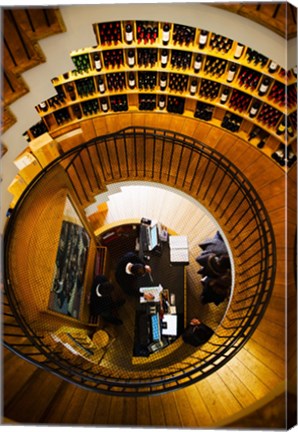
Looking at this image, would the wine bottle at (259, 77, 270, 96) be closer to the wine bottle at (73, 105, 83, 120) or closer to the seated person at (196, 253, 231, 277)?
the seated person at (196, 253, 231, 277)

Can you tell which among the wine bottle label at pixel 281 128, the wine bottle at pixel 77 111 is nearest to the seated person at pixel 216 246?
the wine bottle label at pixel 281 128

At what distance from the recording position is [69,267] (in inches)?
173

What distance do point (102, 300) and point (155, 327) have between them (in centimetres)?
109

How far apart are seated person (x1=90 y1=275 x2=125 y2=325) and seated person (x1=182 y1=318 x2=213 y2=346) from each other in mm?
1214

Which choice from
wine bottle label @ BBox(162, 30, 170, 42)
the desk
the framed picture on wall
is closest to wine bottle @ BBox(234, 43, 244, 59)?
wine bottle label @ BBox(162, 30, 170, 42)

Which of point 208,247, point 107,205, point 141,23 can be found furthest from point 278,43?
point 107,205

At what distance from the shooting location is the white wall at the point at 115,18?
2.85m

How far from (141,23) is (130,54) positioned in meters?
0.42

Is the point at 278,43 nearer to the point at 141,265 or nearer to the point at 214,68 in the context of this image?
the point at 214,68

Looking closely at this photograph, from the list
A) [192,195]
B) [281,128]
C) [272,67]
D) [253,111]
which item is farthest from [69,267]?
[272,67]

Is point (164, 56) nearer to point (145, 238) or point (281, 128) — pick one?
point (281, 128)

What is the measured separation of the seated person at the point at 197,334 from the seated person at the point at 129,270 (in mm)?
1130

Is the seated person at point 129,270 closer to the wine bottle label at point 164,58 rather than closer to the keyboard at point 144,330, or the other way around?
the keyboard at point 144,330

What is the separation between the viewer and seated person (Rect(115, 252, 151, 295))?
200 inches
